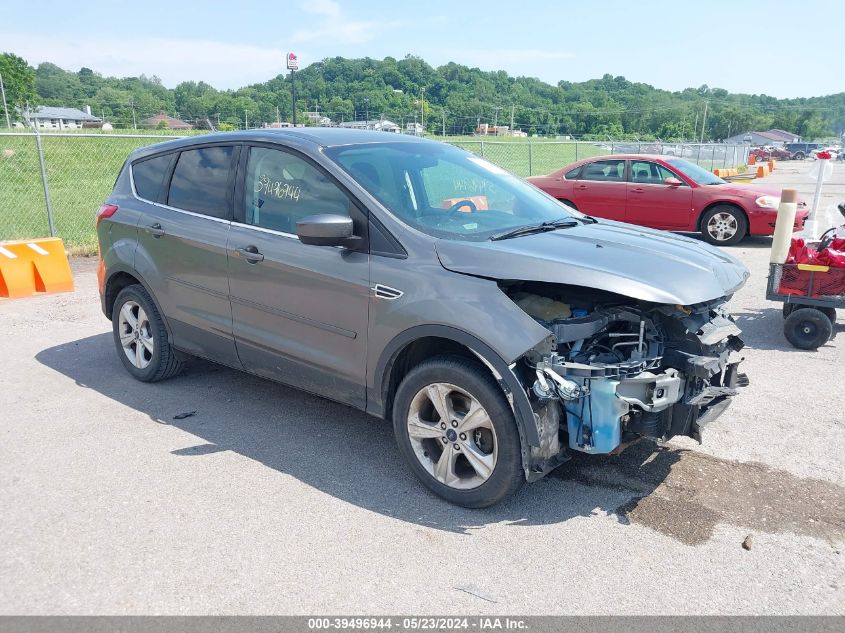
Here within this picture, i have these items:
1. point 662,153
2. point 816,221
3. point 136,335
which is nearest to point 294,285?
point 136,335

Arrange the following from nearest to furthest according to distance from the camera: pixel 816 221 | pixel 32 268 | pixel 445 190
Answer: pixel 445 190 < pixel 816 221 < pixel 32 268

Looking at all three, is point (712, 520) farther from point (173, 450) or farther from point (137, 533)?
point (173, 450)

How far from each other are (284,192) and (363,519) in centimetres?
205

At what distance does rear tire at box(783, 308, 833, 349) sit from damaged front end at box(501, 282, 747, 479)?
3.09 meters

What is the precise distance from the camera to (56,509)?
3.65 metres

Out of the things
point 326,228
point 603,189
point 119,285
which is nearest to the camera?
point 326,228

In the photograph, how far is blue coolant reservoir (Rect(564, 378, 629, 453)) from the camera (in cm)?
332

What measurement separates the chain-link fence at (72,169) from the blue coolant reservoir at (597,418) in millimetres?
6674

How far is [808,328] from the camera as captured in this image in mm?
6371

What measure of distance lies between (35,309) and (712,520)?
7349 millimetres

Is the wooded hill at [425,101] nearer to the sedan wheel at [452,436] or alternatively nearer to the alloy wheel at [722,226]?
the alloy wheel at [722,226]

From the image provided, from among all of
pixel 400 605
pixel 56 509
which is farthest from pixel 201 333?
pixel 400 605

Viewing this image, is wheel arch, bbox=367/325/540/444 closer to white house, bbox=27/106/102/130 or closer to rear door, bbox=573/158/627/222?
rear door, bbox=573/158/627/222

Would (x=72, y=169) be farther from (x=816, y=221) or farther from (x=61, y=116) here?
(x=61, y=116)
